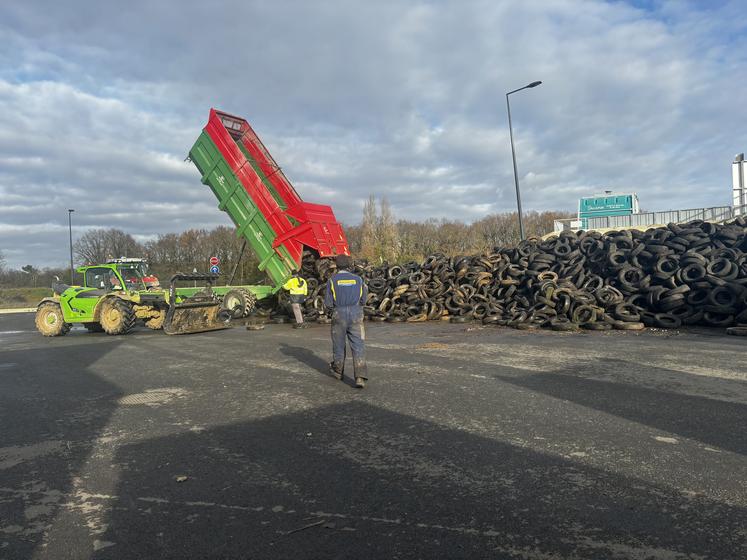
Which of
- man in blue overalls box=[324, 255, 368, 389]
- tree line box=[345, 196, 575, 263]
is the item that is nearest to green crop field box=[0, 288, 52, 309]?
tree line box=[345, 196, 575, 263]

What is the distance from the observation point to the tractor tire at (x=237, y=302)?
14.7 meters

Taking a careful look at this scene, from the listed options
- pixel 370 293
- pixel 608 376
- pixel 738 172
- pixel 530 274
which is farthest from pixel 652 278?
pixel 738 172

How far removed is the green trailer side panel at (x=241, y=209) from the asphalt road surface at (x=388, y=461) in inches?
261

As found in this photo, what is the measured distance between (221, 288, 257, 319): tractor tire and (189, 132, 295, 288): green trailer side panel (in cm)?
110

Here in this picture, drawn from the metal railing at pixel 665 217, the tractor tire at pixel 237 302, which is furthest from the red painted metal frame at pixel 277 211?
the metal railing at pixel 665 217

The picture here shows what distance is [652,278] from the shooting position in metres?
11.2

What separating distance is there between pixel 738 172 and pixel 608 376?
2433cm

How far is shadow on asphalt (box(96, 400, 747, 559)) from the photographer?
2.68 meters

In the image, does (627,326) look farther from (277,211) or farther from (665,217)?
(665,217)

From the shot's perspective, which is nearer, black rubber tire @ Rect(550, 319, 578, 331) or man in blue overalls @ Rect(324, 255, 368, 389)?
man in blue overalls @ Rect(324, 255, 368, 389)

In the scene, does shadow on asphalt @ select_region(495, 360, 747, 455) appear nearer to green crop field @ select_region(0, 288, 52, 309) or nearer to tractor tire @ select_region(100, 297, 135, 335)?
tractor tire @ select_region(100, 297, 135, 335)

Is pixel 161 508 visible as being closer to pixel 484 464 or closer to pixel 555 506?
pixel 484 464

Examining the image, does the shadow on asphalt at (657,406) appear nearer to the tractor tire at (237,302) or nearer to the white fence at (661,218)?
the tractor tire at (237,302)

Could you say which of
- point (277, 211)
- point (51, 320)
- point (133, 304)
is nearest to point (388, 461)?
point (277, 211)
